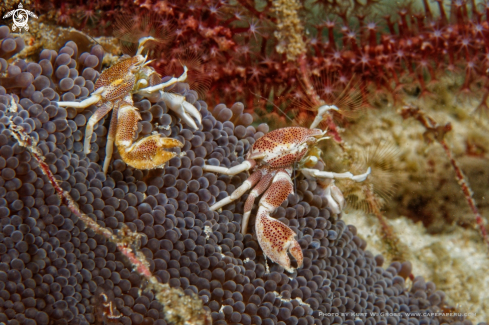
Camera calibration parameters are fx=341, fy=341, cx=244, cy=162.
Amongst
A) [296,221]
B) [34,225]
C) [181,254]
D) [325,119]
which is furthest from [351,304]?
[34,225]

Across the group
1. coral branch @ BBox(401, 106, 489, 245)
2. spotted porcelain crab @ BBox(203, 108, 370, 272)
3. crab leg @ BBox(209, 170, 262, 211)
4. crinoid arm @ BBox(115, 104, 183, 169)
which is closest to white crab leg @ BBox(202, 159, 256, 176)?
spotted porcelain crab @ BBox(203, 108, 370, 272)

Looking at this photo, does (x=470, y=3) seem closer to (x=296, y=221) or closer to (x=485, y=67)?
(x=485, y=67)

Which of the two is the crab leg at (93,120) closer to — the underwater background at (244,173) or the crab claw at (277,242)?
the underwater background at (244,173)

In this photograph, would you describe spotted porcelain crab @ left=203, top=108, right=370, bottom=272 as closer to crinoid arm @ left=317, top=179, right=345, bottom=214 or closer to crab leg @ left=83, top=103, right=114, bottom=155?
crinoid arm @ left=317, top=179, right=345, bottom=214

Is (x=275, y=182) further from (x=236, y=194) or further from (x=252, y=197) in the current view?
(x=236, y=194)

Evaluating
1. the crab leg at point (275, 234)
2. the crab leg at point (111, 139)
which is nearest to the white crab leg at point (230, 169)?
the crab leg at point (275, 234)

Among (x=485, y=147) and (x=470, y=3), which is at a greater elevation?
(x=470, y=3)

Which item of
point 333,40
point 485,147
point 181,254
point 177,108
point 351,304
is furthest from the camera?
point 485,147
